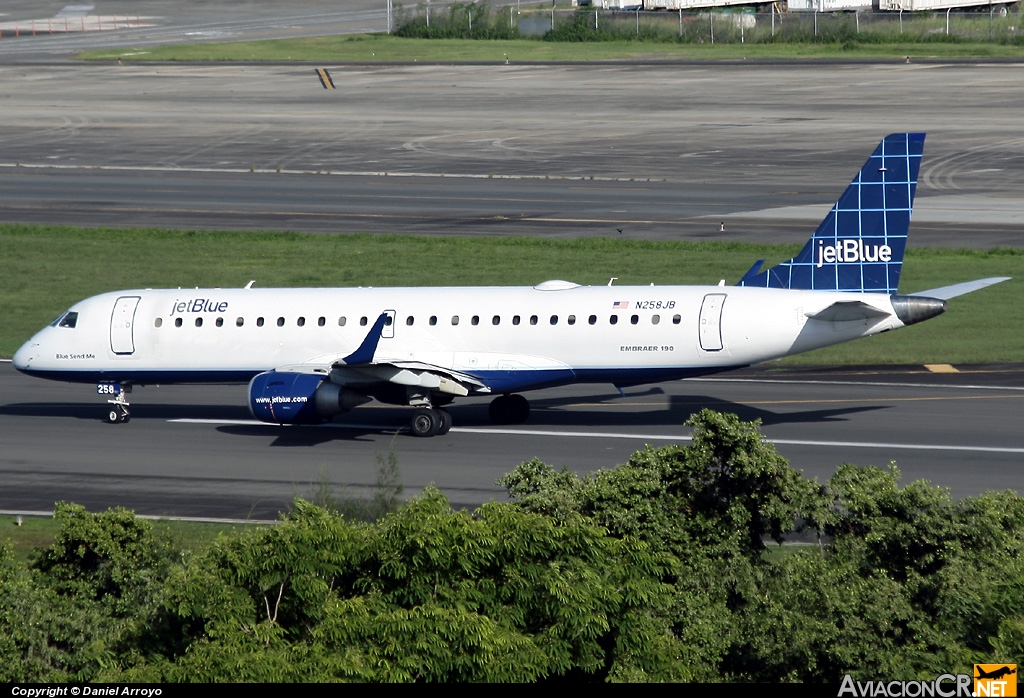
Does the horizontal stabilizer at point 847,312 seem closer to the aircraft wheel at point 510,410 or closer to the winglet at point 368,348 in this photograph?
the aircraft wheel at point 510,410

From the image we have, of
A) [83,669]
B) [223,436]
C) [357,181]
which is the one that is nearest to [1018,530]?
[83,669]

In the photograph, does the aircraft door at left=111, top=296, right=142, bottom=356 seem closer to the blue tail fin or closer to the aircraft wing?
the aircraft wing

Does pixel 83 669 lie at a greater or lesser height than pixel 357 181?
lesser

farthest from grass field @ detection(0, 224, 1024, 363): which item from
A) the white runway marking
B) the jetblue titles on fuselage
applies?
the jetblue titles on fuselage

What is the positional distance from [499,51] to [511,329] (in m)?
84.2

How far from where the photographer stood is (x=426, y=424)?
32906 millimetres

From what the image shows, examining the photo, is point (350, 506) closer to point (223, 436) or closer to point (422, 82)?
point (223, 436)

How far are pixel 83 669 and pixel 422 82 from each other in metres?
86.1

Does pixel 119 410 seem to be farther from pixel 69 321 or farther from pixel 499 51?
pixel 499 51

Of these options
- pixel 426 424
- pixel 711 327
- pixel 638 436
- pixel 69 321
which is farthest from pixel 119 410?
pixel 711 327

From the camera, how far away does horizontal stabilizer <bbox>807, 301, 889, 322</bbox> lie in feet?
Answer: 101

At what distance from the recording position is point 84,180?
7119 cm

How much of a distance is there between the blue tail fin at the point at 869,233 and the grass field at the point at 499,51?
2926 inches

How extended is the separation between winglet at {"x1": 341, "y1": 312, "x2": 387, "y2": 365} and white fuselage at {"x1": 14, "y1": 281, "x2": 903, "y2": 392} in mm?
1673
